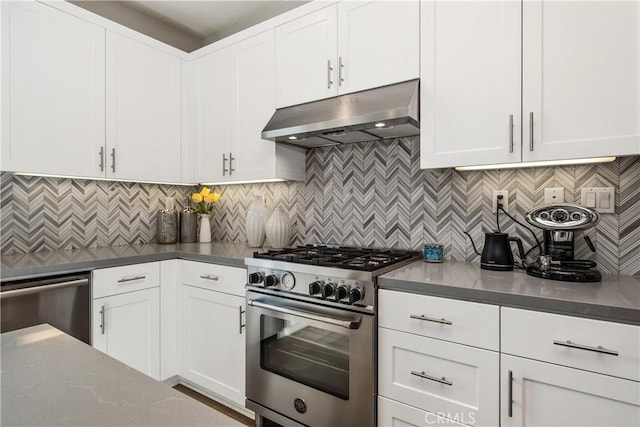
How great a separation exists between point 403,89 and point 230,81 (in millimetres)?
1319

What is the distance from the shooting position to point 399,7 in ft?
5.94

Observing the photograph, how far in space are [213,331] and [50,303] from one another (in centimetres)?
Result: 84

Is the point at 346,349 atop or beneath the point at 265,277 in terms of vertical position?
beneath

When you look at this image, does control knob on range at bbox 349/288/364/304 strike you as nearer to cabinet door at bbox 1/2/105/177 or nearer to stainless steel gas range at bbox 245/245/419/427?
stainless steel gas range at bbox 245/245/419/427

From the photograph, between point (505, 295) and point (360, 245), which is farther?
point (360, 245)

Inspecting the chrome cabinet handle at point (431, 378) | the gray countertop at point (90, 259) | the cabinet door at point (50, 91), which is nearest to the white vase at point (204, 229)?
the gray countertop at point (90, 259)

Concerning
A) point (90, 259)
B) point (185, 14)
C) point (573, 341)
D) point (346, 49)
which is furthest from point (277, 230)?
point (185, 14)

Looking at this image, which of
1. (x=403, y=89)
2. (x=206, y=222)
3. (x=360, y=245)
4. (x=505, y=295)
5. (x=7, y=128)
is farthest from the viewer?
(x=206, y=222)

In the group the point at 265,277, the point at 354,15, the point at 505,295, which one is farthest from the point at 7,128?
the point at 505,295

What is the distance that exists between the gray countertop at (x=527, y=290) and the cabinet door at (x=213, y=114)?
1.58m

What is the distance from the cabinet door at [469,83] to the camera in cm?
156

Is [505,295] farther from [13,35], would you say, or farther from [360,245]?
[13,35]

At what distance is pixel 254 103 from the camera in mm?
2383

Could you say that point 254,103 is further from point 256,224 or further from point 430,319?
point 430,319
